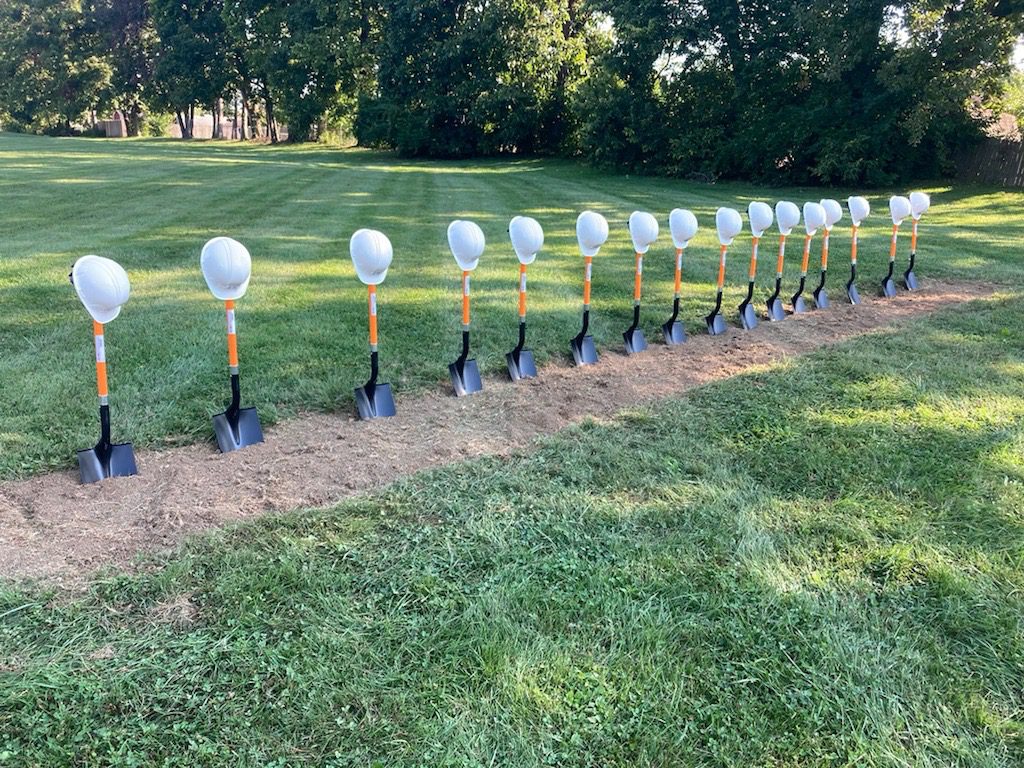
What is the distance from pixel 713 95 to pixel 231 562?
25.7 metres

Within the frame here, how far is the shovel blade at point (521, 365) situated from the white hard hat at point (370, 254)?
1.39 m

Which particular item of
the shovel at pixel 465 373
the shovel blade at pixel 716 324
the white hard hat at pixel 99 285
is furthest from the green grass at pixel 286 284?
the white hard hat at pixel 99 285

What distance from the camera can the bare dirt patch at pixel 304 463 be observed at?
3.25 meters

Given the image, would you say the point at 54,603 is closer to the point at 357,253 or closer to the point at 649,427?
the point at 357,253

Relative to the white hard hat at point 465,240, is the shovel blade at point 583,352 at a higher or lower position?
lower

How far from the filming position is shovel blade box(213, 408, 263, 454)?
167 inches

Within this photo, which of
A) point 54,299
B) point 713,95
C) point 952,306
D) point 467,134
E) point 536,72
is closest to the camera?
point 54,299

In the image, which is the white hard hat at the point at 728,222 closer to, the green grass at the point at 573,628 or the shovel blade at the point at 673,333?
the shovel blade at the point at 673,333

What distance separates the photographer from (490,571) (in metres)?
3.07

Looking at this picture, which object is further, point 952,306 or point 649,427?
point 952,306

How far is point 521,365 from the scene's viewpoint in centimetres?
568

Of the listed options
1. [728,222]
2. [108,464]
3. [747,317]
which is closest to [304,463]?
[108,464]

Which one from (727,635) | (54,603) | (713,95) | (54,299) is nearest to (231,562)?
(54,603)

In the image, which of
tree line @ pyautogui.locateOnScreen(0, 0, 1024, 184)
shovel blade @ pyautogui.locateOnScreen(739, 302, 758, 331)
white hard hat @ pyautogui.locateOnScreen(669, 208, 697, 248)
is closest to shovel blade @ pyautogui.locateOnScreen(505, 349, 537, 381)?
white hard hat @ pyautogui.locateOnScreen(669, 208, 697, 248)
